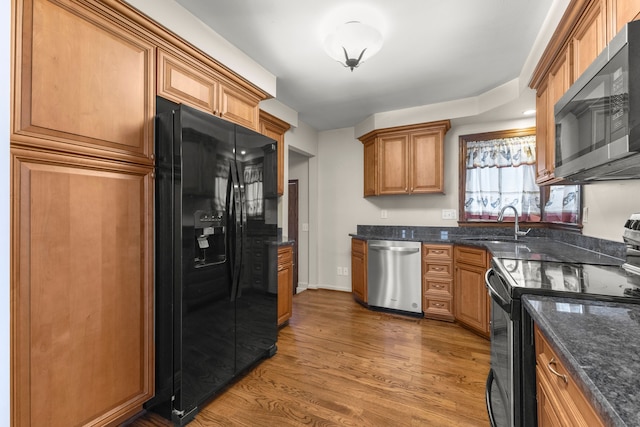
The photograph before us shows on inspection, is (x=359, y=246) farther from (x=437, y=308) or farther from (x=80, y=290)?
(x=80, y=290)

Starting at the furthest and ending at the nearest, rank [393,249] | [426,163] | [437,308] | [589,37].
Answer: [426,163]
[393,249]
[437,308]
[589,37]

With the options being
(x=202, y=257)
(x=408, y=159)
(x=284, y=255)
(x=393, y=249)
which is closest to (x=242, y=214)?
(x=202, y=257)

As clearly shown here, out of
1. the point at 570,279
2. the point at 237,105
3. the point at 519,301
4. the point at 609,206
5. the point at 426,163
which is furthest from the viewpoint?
the point at 426,163

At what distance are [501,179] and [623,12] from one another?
8.45 feet

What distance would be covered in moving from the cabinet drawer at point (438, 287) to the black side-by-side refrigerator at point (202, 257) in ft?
6.91

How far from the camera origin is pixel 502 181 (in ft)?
11.8

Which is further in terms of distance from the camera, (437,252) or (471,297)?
→ (437,252)

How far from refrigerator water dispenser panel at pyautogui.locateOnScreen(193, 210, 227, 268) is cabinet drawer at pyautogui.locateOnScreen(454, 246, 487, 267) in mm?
2418

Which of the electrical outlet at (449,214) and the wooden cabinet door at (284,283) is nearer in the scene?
the wooden cabinet door at (284,283)

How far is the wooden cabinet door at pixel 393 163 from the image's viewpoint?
3.83 metres

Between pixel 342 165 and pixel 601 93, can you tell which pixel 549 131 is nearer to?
pixel 601 93

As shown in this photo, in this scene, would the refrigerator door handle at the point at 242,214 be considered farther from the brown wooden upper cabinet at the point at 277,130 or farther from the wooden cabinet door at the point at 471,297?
the wooden cabinet door at the point at 471,297

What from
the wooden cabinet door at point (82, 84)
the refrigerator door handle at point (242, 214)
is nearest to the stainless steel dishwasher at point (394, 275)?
the refrigerator door handle at point (242, 214)

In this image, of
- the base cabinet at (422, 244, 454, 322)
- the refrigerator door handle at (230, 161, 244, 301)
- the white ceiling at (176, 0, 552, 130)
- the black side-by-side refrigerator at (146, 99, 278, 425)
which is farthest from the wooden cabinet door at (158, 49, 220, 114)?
the base cabinet at (422, 244, 454, 322)
